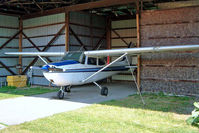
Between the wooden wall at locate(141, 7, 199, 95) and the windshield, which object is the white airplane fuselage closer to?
the windshield

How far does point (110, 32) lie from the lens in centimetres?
1638

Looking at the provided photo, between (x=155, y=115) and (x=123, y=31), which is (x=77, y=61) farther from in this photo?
(x=123, y=31)

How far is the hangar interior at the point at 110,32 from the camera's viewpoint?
8852 mm

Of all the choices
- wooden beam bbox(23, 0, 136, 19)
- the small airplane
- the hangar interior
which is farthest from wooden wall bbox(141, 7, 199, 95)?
wooden beam bbox(23, 0, 136, 19)

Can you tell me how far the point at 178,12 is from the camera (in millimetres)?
9008

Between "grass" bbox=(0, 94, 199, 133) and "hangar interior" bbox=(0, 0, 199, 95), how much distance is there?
244 cm

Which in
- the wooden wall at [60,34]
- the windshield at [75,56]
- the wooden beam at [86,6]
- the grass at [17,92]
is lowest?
the grass at [17,92]

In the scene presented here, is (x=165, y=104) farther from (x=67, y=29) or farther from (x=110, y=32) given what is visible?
(x=110, y=32)

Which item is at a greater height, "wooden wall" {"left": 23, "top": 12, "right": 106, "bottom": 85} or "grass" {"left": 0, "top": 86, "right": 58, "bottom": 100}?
"wooden wall" {"left": 23, "top": 12, "right": 106, "bottom": 85}

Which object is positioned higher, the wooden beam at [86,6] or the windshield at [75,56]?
the wooden beam at [86,6]

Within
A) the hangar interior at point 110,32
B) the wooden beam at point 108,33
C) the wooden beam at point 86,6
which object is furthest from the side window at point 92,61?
the wooden beam at point 108,33

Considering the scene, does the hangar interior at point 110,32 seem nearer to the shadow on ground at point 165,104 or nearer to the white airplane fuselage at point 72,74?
the shadow on ground at point 165,104

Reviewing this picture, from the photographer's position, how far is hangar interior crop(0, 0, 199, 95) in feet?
29.0

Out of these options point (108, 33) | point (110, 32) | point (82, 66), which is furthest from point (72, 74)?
point (110, 32)
